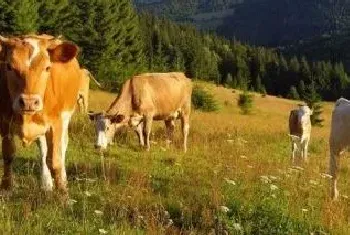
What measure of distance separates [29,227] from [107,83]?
59.4 m

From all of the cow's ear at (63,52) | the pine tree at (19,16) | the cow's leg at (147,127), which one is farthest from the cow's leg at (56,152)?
the pine tree at (19,16)

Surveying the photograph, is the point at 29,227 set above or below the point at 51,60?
below

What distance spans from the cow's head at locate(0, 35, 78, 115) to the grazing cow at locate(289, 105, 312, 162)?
537 inches

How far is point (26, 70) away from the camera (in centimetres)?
709

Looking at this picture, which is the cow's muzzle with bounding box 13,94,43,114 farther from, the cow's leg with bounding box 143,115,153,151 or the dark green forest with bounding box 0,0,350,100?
the dark green forest with bounding box 0,0,350,100

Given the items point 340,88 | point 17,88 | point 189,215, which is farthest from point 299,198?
point 340,88

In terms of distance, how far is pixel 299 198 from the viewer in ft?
29.2

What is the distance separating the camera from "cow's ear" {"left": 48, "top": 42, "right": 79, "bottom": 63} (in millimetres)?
7730

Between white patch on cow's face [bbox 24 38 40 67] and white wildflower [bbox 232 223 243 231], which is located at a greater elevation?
white patch on cow's face [bbox 24 38 40 67]

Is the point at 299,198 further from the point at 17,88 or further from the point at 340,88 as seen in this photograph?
the point at 340,88

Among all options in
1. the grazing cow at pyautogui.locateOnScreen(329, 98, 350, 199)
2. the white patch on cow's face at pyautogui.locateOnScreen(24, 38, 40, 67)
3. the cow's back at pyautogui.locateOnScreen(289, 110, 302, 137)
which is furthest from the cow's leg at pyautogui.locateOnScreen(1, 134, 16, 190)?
the cow's back at pyautogui.locateOnScreen(289, 110, 302, 137)

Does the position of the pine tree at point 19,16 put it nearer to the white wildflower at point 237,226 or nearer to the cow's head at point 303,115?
the cow's head at point 303,115

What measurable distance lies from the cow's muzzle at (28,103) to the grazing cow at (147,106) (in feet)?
31.1

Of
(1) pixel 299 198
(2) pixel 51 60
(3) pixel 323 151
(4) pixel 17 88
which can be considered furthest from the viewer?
(3) pixel 323 151
